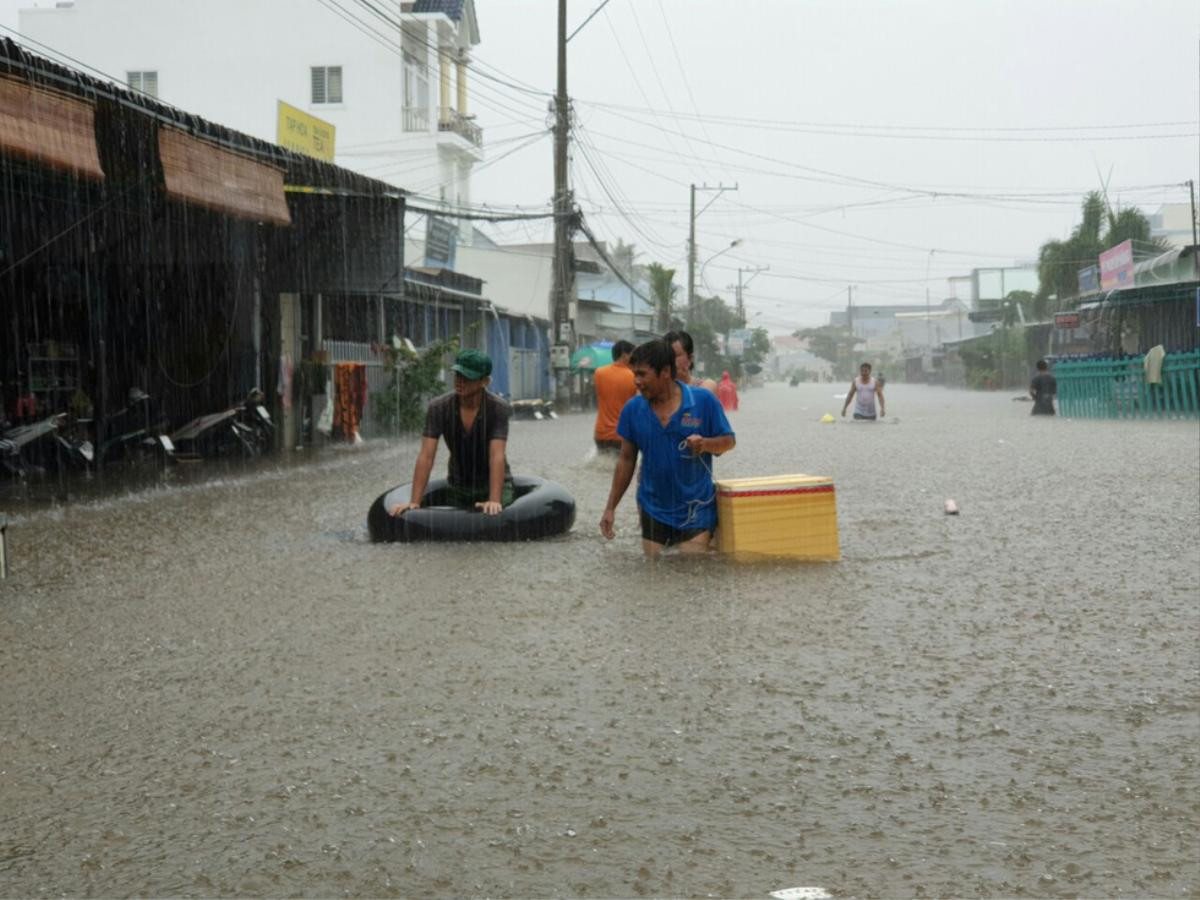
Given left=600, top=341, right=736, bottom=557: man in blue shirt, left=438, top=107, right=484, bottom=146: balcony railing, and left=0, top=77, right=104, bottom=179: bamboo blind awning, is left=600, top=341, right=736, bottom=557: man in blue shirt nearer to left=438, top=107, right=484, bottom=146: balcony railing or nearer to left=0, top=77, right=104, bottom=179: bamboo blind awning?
left=0, top=77, right=104, bottom=179: bamboo blind awning

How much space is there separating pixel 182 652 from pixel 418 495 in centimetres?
393

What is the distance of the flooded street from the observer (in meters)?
3.96

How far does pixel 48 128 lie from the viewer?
12367 mm

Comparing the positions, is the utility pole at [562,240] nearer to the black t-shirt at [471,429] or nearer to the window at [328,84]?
the window at [328,84]

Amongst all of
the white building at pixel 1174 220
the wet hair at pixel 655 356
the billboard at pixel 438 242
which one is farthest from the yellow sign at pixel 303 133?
the white building at pixel 1174 220

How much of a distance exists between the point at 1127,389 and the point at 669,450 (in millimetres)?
27821

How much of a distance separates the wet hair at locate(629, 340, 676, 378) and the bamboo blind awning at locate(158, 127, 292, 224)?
7557mm

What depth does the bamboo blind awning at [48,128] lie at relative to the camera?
461 inches

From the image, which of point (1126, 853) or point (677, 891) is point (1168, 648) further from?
point (677, 891)

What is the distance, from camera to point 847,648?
691 centimetres

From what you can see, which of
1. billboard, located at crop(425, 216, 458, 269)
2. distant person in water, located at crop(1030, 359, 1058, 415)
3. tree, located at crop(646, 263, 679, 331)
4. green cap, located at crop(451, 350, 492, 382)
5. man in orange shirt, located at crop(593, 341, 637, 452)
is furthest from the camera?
tree, located at crop(646, 263, 679, 331)

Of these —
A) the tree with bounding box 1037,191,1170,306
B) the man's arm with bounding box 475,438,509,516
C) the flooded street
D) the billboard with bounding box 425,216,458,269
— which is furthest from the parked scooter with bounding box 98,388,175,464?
the tree with bounding box 1037,191,1170,306

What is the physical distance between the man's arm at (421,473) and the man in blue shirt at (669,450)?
134 centimetres

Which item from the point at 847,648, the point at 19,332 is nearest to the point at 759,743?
the point at 847,648
